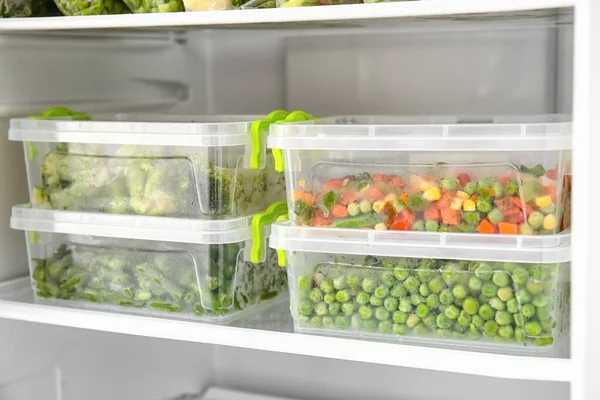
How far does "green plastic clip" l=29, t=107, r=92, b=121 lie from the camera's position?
1384mm

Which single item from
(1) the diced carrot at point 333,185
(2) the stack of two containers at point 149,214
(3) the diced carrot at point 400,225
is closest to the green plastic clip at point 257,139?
(2) the stack of two containers at point 149,214

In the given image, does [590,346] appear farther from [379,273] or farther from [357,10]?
[357,10]

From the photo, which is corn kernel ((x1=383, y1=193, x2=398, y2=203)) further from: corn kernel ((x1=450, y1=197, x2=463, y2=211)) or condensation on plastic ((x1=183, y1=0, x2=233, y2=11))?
condensation on plastic ((x1=183, y1=0, x2=233, y2=11))

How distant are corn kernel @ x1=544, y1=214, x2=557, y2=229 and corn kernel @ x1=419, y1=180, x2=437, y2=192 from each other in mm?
149

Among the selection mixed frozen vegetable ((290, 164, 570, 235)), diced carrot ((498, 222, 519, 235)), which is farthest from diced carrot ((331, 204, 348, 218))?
diced carrot ((498, 222, 519, 235))

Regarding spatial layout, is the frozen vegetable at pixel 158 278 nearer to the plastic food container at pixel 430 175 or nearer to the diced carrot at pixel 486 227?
the plastic food container at pixel 430 175

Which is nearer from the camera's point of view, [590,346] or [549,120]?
[590,346]

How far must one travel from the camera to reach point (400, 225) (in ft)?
3.60

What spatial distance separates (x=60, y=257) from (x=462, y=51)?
775 mm

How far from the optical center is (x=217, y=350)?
1.78m

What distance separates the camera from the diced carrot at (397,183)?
3.61ft

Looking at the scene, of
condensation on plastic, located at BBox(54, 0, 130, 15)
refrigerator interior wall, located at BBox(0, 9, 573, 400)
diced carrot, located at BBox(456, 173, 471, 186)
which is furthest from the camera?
refrigerator interior wall, located at BBox(0, 9, 573, 400)

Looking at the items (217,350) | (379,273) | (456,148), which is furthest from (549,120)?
(217,350)

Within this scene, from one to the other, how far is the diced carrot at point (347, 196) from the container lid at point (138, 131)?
181 millimetres
